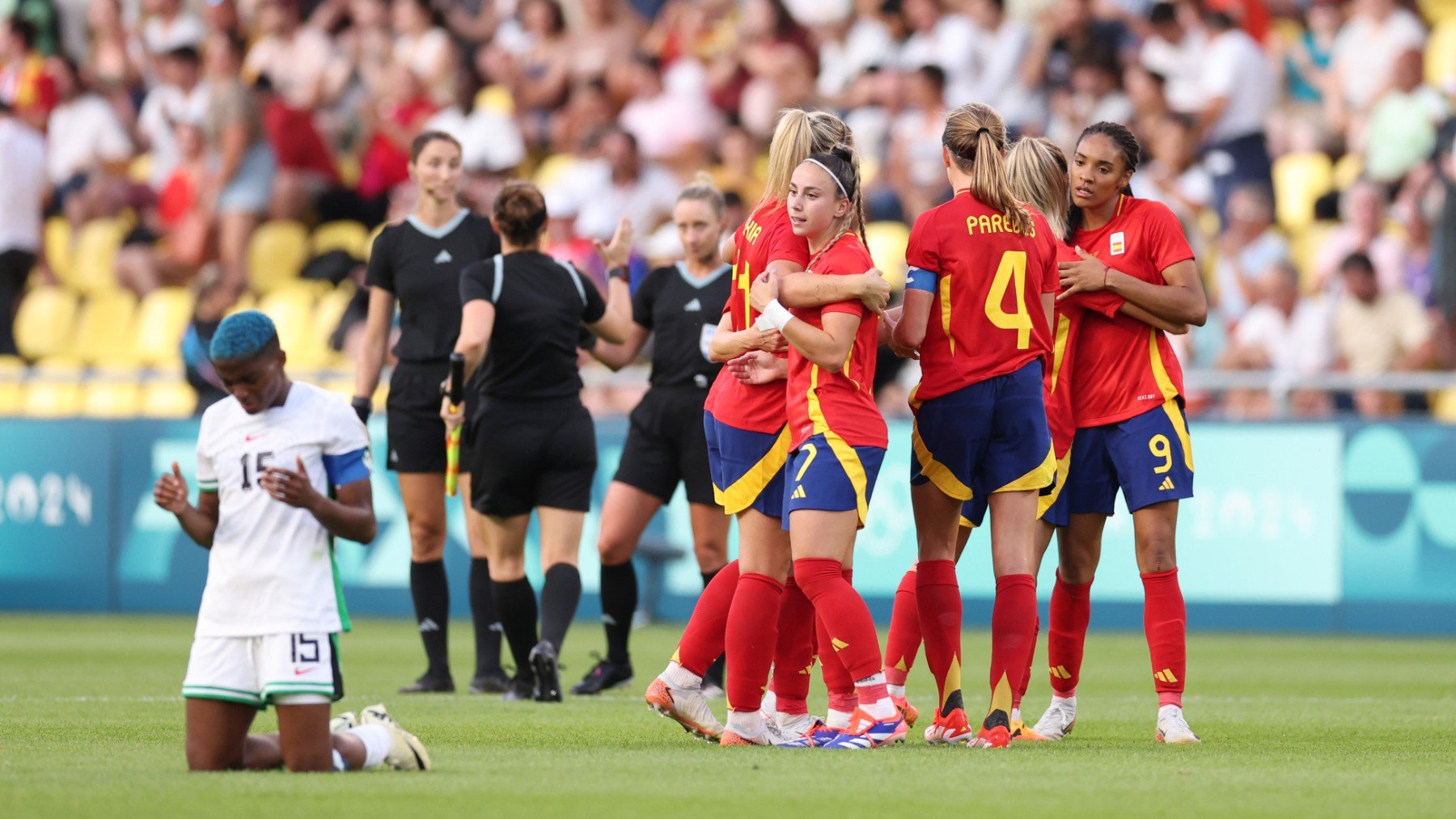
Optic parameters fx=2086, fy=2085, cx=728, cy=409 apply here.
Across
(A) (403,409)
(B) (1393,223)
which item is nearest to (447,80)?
(B) (1393,223)

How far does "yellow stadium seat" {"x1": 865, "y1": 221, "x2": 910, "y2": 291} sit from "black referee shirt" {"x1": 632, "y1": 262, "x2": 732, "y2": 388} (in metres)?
5.98

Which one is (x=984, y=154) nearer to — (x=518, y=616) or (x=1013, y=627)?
(x=1013, y=627)

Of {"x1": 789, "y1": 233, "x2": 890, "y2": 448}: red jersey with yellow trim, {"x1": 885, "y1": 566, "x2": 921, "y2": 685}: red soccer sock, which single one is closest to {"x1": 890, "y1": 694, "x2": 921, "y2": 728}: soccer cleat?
{"x1": 885, "y1": 566, "x2": 921, "y2": 685}: red soccer sock

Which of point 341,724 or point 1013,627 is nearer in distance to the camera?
point 341,724

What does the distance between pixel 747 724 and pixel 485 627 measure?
313cm

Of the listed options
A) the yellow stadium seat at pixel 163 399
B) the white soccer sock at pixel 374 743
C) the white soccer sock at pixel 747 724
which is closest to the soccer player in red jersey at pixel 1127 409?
the white soccer sock at pixel 747 724

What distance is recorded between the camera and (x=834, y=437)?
7566 millimetres

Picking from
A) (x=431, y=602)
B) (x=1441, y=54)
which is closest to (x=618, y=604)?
(x=431, y=602)

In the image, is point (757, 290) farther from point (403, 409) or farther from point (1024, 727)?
point (403, 409)

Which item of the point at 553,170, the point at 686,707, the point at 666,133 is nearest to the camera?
the point at 686,707

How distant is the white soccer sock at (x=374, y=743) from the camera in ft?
22.7

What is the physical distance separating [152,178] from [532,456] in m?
14.9

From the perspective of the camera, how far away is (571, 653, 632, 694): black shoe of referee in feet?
35.5

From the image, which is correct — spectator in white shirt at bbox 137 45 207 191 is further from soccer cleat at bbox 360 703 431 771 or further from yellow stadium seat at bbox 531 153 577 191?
soccer cleat at bbox 360 703 431 771
